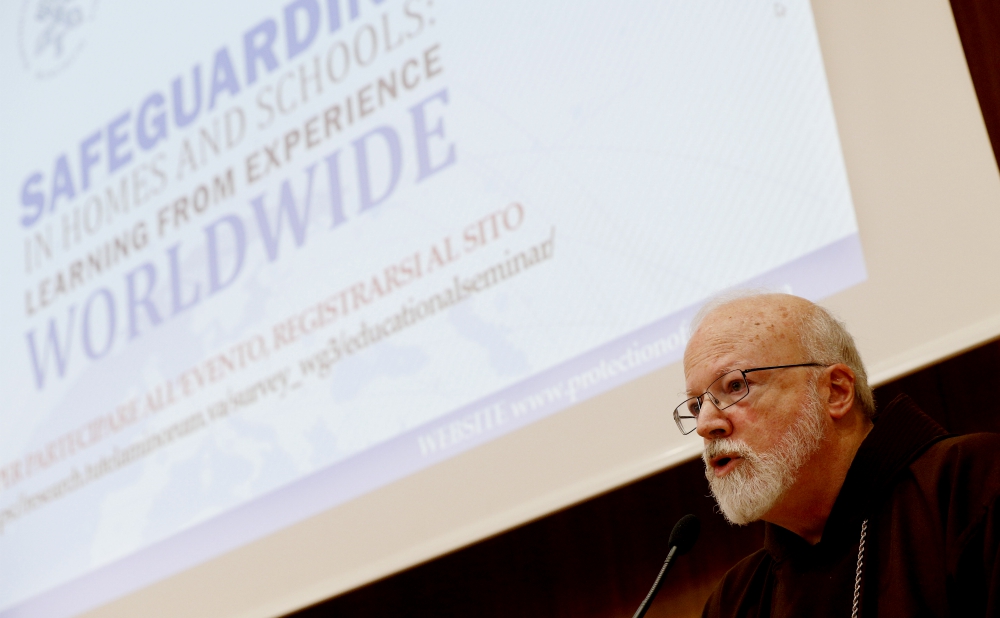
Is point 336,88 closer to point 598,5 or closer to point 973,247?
point 598,5

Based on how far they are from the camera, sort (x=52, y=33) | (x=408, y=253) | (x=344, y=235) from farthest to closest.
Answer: (x=52, y=33) → (x=344, y=235) → (x=408, y=253)

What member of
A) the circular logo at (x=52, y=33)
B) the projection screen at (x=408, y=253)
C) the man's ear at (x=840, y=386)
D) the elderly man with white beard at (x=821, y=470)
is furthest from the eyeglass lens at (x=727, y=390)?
the circular logo at (x=52, y=33)

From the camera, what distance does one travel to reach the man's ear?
1.82 metres

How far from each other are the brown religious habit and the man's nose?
0.57ft

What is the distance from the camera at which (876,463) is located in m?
1.71

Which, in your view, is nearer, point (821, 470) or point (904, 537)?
point (904, 537)

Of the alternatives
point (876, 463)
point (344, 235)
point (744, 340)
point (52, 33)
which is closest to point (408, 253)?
point (344, 235)

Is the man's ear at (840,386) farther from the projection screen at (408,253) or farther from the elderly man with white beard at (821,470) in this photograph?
the projection screen at (408,253)

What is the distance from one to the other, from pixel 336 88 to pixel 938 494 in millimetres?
1969

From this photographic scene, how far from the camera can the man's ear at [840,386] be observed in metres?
1.82


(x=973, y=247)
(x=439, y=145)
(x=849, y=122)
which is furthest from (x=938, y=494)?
(x=439, y=145)

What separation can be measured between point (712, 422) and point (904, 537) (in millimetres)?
326

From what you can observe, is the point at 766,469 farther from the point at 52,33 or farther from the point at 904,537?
the point at 52,33

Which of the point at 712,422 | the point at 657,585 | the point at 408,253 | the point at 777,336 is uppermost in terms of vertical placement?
the point at 408,253
